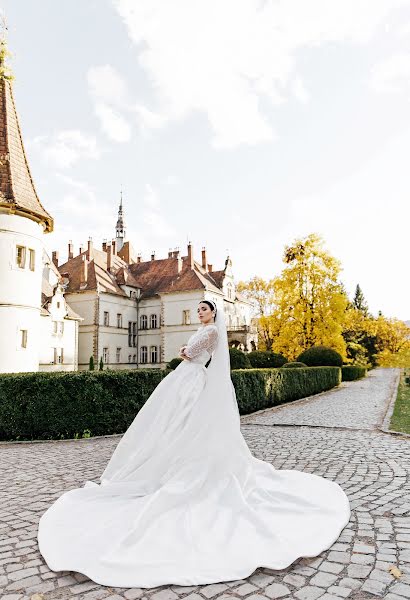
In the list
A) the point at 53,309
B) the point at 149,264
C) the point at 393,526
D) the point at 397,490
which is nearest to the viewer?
the point at 393,526

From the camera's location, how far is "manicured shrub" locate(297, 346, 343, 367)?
28312mm

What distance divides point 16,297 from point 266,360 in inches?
706

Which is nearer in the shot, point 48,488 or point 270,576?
point 270,576

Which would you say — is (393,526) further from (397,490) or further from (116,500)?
(116,500)

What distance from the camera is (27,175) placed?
58.2 ft

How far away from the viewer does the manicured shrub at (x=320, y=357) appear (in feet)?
92.9

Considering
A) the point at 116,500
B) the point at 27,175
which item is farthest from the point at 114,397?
the point at 27,175

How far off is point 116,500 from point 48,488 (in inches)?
66.7

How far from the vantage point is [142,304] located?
159 ft

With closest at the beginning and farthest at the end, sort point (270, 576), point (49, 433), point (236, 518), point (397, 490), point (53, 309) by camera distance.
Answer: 1. point (270, 576)
2. point (236, 518)
3. point (397, 490)
4. point (49, 433)
5. point (53, 309)

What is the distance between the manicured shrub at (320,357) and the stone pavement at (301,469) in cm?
1775

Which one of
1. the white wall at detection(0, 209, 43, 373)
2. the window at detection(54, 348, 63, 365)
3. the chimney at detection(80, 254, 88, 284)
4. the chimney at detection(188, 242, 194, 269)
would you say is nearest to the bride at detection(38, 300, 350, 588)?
the white wall at detection(0, 209, 43, 373)

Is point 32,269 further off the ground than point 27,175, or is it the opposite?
point 27,175

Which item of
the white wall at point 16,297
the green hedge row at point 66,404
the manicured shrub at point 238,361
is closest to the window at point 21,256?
the white wall at point 16,297
